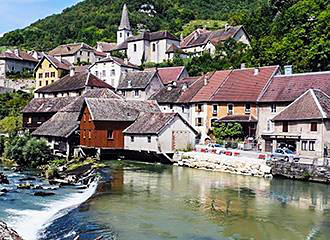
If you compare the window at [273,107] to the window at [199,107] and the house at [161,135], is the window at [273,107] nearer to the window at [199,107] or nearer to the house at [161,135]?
the house at [161,135]

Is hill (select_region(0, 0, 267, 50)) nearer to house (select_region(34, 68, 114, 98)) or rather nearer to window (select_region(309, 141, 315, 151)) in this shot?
house (select_region(34, 68, 114, 98))

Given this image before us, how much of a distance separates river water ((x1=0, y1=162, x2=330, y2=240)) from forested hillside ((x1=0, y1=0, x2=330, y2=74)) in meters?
29.6

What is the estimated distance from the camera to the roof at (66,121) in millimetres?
48719

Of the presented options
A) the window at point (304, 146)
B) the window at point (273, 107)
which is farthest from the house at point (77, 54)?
the window at point (304, 146)

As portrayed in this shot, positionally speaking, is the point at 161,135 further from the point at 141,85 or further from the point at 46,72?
the point at 46,72

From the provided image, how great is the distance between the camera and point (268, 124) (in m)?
47.9

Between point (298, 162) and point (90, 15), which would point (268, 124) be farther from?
point (90, 15)

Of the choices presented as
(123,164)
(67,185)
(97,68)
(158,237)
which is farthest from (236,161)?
(97,68)

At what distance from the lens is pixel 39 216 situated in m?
23.0

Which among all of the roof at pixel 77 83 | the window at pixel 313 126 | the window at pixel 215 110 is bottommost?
the window at pixel 313 126

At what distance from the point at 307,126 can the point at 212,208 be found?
18.3m

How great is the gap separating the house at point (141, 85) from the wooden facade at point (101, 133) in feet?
51.3

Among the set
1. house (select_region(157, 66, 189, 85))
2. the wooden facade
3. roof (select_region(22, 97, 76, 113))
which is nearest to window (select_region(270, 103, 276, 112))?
the wooden facade

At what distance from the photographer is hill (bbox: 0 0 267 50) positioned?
137m
